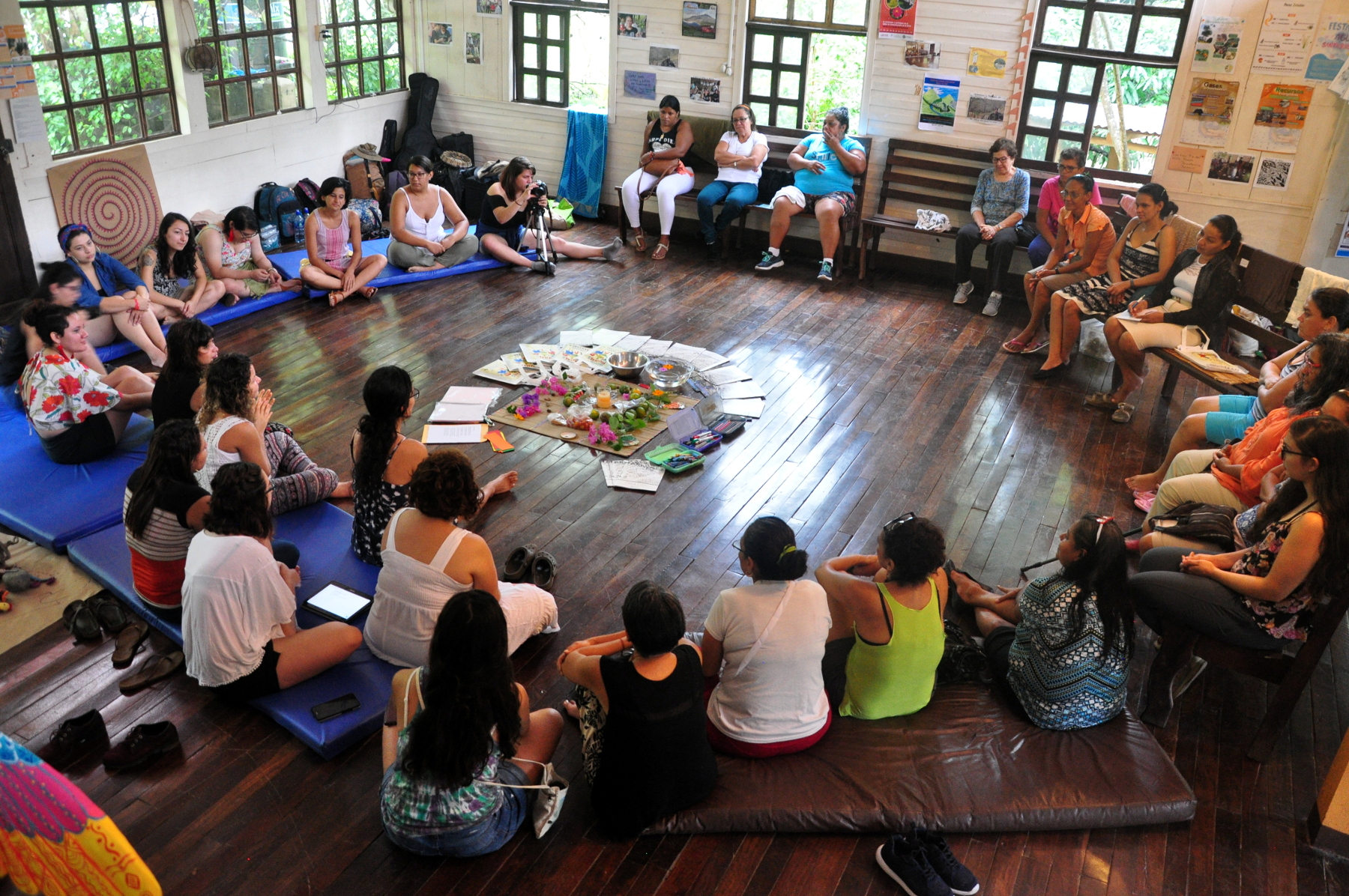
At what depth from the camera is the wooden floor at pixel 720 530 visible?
2.89 metres

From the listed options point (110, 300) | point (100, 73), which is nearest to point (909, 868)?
point (110, 300)

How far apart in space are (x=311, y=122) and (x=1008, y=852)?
330 inches

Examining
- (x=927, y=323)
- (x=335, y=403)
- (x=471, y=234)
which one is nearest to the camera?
(x=335, y=403)

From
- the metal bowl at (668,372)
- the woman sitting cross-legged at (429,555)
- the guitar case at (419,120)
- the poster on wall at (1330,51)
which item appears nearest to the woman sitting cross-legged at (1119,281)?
the poster on wall at (1330,51)

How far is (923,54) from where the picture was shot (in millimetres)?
8133

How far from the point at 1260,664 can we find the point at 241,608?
3.42m

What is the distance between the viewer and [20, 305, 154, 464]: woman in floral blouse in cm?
457

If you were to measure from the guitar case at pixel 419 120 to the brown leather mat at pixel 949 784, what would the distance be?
8.13 meters

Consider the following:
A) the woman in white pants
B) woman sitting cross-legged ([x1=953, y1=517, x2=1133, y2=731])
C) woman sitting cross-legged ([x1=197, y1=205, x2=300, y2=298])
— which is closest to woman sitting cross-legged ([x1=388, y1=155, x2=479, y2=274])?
woman sitting cross-legged ([x1=197, y1=205, x2=300, y2=298])

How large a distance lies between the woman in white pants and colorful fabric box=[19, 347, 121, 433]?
5109 mm

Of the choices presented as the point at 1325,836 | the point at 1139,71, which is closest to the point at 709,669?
the point at 1325,836

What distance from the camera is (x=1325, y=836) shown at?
9.93ft

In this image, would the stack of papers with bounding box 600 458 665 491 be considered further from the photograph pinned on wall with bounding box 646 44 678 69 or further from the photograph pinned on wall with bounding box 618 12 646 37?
the photograph pinned on wall with bounding box 618 12 646 37

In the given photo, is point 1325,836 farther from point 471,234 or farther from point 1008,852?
point 471,234
